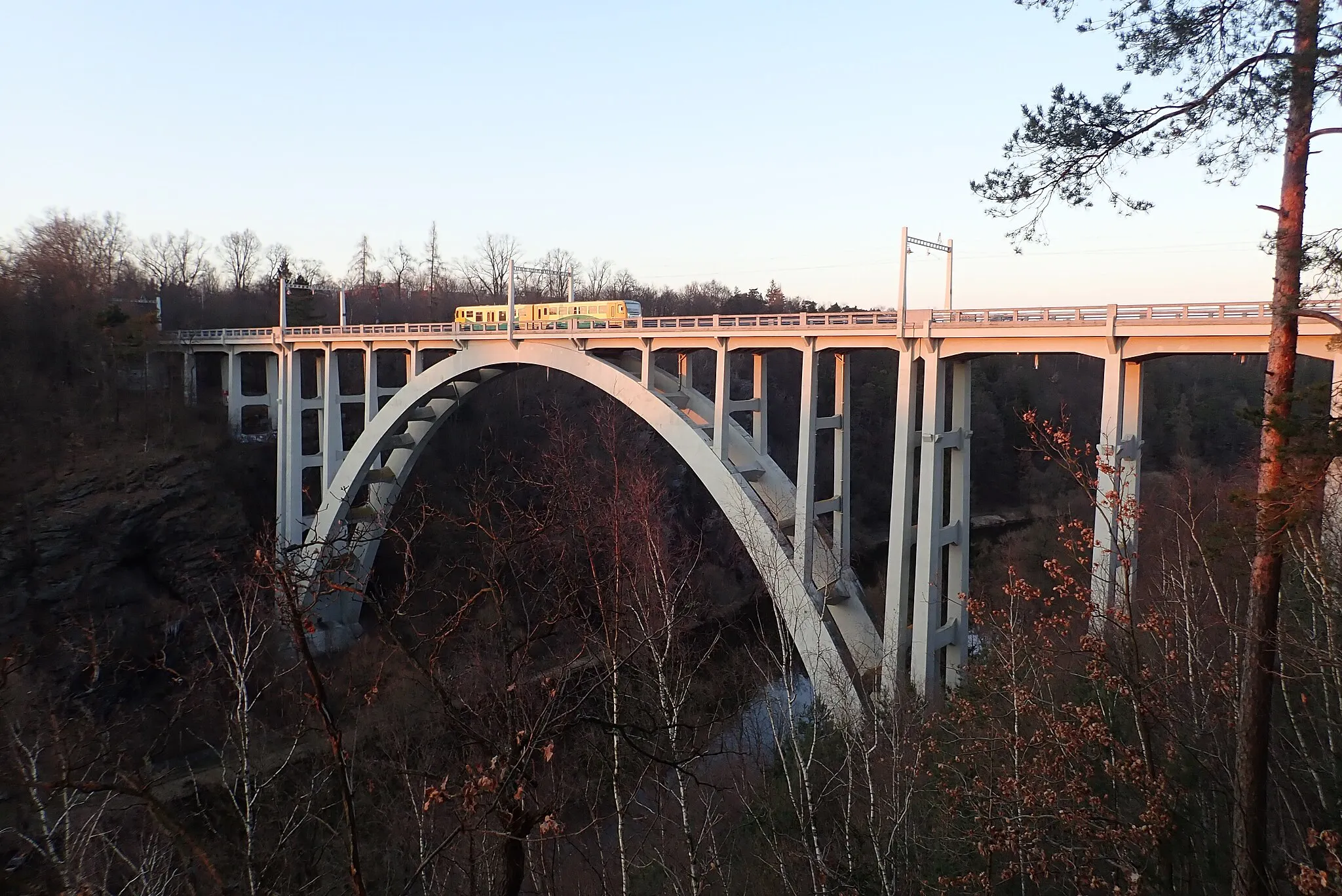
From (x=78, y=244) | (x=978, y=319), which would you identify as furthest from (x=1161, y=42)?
(x=78, y=244)

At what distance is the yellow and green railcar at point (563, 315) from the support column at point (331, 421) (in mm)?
4126

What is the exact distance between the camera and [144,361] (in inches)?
1053

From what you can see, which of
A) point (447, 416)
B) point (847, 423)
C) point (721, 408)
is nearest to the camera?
point (847, 423)

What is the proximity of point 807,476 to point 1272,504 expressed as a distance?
26.7 ft

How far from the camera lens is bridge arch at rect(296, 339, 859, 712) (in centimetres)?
1314

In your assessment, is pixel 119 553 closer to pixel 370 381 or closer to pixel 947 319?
pixel 370 381

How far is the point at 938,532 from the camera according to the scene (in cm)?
1229

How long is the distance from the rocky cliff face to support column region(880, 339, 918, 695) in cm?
1502

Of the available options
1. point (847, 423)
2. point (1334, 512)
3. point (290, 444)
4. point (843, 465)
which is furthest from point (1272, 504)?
point (290, 444)

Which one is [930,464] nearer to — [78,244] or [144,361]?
[144,361]

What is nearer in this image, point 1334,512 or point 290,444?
point 1334,512

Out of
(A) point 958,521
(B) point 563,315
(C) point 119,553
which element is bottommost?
(C) point 119,553

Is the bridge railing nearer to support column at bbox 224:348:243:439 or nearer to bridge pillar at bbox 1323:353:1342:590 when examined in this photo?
bridge pillar at bbox 1323:353:1342:590

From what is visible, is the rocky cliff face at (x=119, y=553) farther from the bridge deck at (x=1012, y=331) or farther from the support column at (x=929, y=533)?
the support column at (x=929, y=533)
